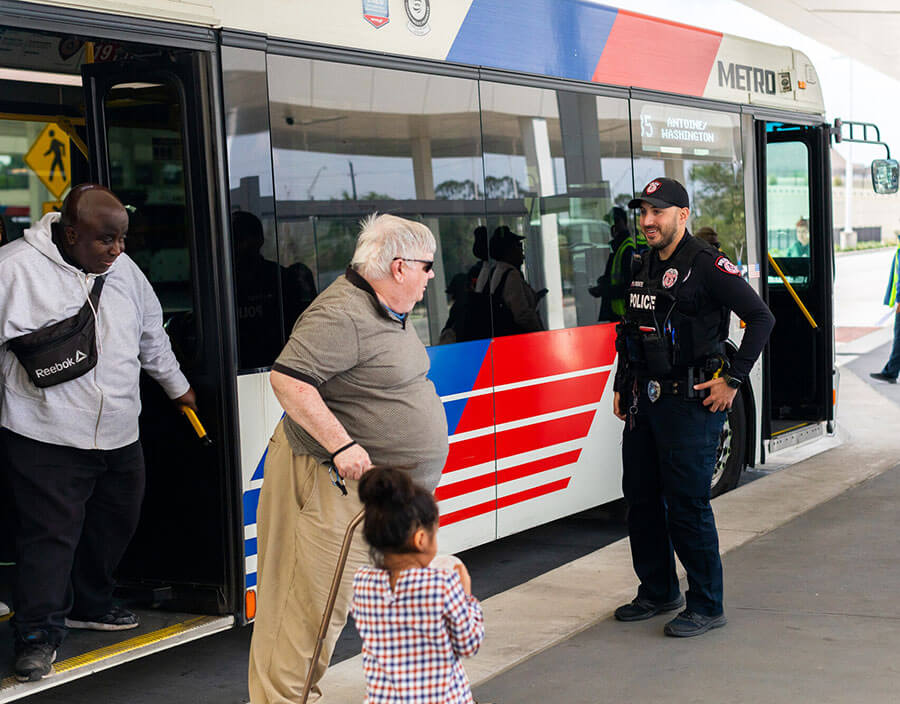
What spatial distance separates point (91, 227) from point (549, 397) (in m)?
2.68

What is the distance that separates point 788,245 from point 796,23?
12944mm

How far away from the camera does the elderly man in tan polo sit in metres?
3.48

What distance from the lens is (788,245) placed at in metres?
8.95

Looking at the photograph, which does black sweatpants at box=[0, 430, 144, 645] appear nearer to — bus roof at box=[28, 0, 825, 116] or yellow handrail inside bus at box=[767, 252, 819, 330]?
bus roof at box=[28, 0, 825, 116]

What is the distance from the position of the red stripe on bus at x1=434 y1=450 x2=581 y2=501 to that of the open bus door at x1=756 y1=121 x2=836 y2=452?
10.1 ft

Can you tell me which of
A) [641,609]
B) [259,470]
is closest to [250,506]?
[259,470]

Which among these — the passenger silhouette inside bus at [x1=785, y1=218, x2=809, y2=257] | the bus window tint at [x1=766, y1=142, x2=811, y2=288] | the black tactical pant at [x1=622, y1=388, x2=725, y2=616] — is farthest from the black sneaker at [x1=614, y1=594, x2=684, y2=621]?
the passenger silhouette inside bus at [x1=785, y1=218, x2=809, y2=257]

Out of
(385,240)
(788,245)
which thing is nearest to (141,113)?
(385,240)

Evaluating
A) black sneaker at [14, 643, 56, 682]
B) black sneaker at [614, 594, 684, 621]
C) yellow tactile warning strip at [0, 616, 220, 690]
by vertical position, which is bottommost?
black sneaker at [614, 594, 684, 621]

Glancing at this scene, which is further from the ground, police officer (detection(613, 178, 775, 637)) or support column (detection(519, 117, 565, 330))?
support column (detection(519, 117, 565, 330))

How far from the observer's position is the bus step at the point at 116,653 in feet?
12.7

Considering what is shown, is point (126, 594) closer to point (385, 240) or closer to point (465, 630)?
point (385, 240)

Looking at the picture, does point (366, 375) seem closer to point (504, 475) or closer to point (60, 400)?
point (60, 400)

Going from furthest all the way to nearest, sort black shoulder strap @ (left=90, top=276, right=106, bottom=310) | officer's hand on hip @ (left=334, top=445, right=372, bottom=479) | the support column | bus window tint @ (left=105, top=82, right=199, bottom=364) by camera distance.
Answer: the support column
bus window tint @ (left=105, top=82, right=199, bottom=364)
black shoulder strap @ (left=90, top=276, right=106, bottom=310)
officer's hand on hip @ (left=334, top=445, right=372, bottom=479)
